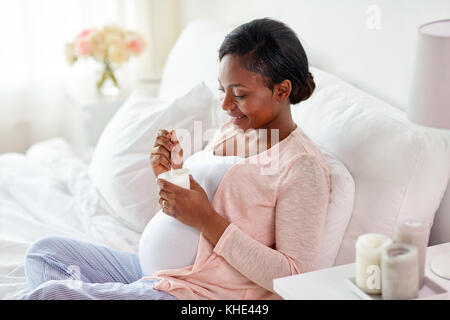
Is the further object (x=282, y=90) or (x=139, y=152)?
(x=139, y=152)

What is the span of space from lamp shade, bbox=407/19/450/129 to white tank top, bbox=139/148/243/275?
44 centimetres

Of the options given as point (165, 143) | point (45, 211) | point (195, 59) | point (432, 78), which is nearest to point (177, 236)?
point (165, 143)

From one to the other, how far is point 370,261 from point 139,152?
1.06 meters

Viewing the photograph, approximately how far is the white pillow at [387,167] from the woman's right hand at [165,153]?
1.26 ft

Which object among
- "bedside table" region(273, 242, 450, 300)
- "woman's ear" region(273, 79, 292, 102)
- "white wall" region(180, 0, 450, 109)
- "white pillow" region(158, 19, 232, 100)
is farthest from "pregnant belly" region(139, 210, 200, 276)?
"white pillow" region(158, 19, 232, 100)

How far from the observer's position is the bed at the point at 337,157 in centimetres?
131

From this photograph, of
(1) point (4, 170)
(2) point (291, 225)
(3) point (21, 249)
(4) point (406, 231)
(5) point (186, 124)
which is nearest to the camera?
(4) point (406, 231)

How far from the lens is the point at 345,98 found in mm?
A: 1531

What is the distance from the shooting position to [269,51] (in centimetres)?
128

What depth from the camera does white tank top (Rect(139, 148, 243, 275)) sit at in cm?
130

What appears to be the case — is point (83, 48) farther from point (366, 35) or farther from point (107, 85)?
point (366, 35)
